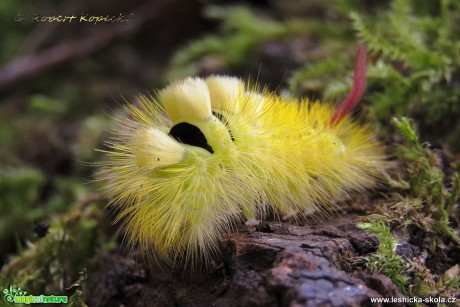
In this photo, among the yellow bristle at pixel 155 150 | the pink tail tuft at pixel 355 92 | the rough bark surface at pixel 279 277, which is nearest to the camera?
the rough bark surface at pixel 279 277

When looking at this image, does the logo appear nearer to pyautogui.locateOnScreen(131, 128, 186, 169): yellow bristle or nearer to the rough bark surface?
the rough bark surface

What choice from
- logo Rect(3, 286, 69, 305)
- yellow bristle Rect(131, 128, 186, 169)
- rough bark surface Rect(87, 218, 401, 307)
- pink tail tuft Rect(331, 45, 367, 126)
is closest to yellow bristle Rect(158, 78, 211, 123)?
yellow bristle Rect(131, 128, 186, 169)

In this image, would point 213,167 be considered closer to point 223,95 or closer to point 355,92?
point 223,95

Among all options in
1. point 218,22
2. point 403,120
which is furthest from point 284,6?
point 403,120

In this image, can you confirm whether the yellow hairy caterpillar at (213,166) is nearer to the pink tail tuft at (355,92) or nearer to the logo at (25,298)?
the pink tail tuft at (355,92)

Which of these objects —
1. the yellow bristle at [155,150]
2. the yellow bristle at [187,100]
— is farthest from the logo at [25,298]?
the yellow bristle at [187,100]

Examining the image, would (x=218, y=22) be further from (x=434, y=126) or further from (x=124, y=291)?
(x=124, y=291)
